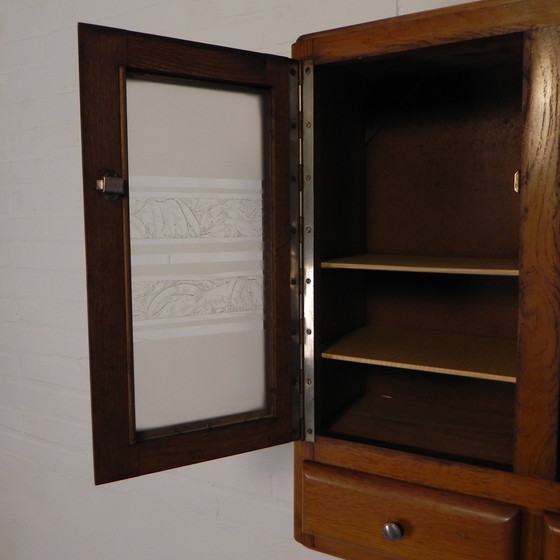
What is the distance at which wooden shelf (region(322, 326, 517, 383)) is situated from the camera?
1.17 m

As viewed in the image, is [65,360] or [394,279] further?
[65,360]

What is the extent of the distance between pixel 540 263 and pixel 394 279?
0.60m

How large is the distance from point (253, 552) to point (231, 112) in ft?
4.30

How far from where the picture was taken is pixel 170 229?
1.17 m

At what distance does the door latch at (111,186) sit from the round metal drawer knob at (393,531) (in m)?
0.76

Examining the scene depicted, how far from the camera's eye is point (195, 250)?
119 cm

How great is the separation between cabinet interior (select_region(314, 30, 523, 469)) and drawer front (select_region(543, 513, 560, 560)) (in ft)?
0.60

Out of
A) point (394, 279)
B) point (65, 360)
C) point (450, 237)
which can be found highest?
point (450, 237)

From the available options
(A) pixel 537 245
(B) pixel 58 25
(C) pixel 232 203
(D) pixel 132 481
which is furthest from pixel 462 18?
(D) pixel 132 481

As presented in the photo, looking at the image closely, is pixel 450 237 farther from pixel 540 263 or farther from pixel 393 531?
pixel 393 531

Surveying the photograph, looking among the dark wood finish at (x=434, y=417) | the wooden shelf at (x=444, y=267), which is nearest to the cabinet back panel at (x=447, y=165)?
the wooden shelf at (x=444, y=267)

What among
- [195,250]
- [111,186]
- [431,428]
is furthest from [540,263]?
[111,186]

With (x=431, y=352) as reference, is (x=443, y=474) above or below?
below

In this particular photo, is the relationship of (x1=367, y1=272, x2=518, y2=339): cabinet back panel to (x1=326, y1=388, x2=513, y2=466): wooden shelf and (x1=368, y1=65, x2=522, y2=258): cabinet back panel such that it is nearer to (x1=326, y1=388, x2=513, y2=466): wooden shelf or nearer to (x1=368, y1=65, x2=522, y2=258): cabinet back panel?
(x1=368, y1=65, x2=522, y2=258): cabinet back panel
